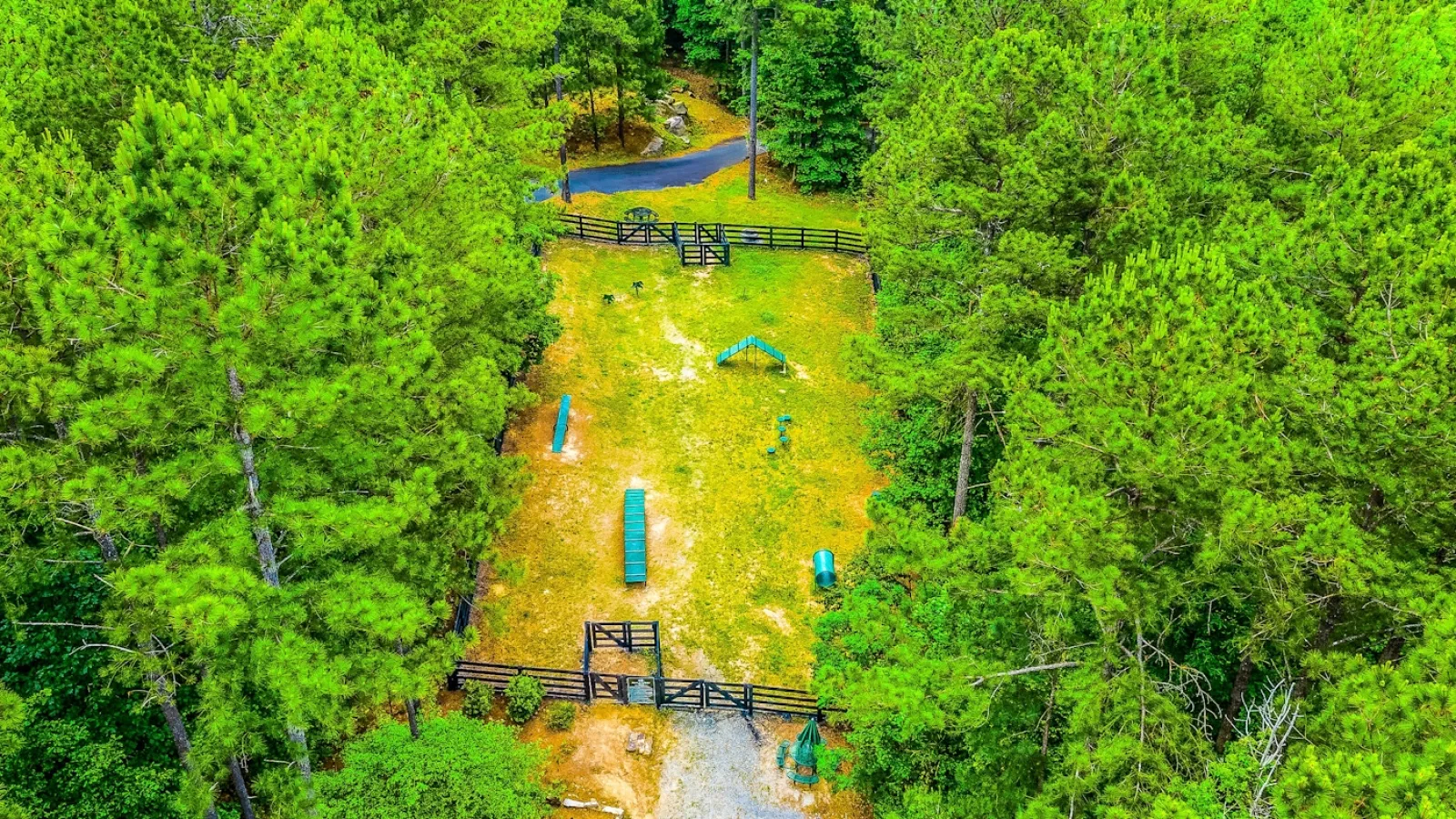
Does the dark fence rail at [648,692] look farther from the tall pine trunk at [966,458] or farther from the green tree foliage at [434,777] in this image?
the tall pine trunk at [966,458]

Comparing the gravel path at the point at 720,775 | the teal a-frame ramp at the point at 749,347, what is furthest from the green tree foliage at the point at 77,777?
the teal a-frame ramp at the point at 749,347

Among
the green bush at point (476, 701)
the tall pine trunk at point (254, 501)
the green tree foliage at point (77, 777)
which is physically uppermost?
the tall pine trunk at point (254, 501)

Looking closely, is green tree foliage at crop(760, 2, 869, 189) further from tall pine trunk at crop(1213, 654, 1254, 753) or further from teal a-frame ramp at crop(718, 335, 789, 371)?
tall pine trunk at crop(1213, 654, 1254, 753)

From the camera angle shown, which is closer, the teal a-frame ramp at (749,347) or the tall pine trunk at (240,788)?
the tall pine trunk at (240,788)

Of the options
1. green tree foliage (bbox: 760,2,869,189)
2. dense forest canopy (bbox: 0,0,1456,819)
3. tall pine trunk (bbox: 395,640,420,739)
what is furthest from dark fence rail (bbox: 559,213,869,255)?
tall pine trunk (bbox: 395,640,420,739)

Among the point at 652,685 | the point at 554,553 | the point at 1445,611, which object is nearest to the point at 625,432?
the point at 554,553

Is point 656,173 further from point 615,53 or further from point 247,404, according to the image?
point 247,404

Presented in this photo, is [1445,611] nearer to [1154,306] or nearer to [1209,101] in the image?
[1154,306]

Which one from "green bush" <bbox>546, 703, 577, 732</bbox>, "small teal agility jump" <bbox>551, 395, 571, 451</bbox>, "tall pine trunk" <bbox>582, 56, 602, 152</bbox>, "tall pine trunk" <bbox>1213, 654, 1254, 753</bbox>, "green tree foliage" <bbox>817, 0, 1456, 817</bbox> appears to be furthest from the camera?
"tall pine trunk" <bbox>582, 56, 602, 152</bbox>
